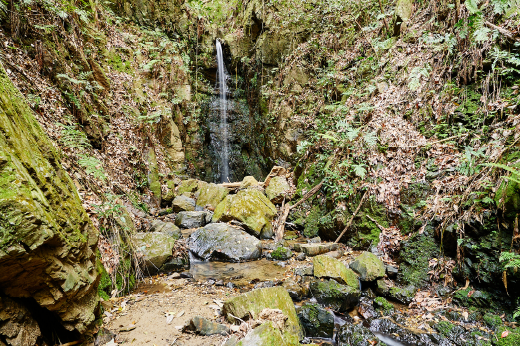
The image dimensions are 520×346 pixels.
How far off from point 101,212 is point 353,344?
426cm

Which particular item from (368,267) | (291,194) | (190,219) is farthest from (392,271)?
(190,219)

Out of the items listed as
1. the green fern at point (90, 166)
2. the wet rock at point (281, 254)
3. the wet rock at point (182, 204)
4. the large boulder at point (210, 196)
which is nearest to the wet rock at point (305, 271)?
the wet rock at point (281, 254)

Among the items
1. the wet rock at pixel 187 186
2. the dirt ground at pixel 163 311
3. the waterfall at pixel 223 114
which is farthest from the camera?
the waterfall at pixel 223 114

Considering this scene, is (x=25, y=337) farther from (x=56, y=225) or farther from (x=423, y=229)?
(x=423, y=229)

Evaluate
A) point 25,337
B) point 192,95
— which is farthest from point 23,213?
point 192,95

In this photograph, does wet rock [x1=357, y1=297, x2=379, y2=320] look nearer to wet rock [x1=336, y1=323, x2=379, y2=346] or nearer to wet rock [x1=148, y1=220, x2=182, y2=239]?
wet rock [x1=336, y1=323, x2=379, y2=346]

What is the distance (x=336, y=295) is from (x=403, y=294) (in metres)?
1.16

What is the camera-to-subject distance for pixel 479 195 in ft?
12.6

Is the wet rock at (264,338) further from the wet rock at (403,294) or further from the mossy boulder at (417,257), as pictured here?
the mossy boulder at (417,257)

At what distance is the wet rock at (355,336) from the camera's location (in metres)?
3.41

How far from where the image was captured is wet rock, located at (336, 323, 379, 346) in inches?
134

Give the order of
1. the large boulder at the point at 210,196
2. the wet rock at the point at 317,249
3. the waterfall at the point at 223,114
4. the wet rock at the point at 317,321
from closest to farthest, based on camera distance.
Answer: the wet rock at the point at 317,321 → the wet rock at the point at 317,249 → the large boulder at the point at 210,196 → the waterfall at the point at 223,114

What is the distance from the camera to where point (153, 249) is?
497 cm

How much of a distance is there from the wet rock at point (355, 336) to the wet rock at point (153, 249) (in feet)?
11.6
